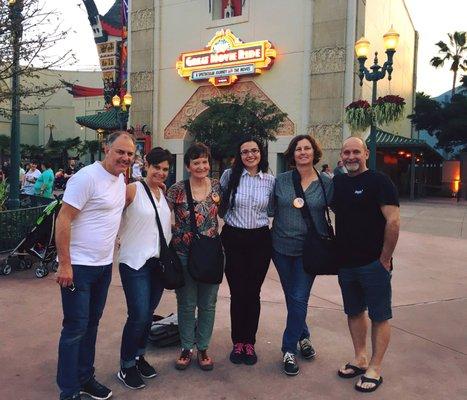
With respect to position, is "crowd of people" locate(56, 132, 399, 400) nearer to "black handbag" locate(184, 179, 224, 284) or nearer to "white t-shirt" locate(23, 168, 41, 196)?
"black handbag" locate(184, 179, 224, 284)

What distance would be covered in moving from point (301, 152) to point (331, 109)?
58.8 ft

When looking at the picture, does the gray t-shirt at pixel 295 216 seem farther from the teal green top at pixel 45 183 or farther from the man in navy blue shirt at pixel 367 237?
the teal green top at pixel 45 183

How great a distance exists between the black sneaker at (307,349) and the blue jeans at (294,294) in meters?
0.21

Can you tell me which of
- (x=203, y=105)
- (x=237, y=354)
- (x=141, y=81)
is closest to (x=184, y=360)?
(x=237, y=354)

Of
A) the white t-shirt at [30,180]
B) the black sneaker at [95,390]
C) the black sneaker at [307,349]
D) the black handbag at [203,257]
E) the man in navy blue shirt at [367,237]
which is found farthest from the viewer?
the white t-shirt at [30,180]

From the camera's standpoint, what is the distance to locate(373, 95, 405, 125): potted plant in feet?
38.8

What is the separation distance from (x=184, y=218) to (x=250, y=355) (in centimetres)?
130

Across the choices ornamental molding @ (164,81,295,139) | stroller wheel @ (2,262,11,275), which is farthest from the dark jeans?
ornamental molding @ (164,81,295,139)

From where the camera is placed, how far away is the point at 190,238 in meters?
3.43

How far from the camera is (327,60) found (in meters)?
20.6

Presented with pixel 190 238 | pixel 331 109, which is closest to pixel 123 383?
pixel 190 238

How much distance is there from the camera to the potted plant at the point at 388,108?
38.8ft

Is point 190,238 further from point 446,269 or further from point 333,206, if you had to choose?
point 446,269

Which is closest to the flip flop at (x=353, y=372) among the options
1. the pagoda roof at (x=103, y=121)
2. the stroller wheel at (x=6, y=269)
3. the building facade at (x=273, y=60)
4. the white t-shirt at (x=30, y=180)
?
the stroller wheel at (x=6, y=269)
